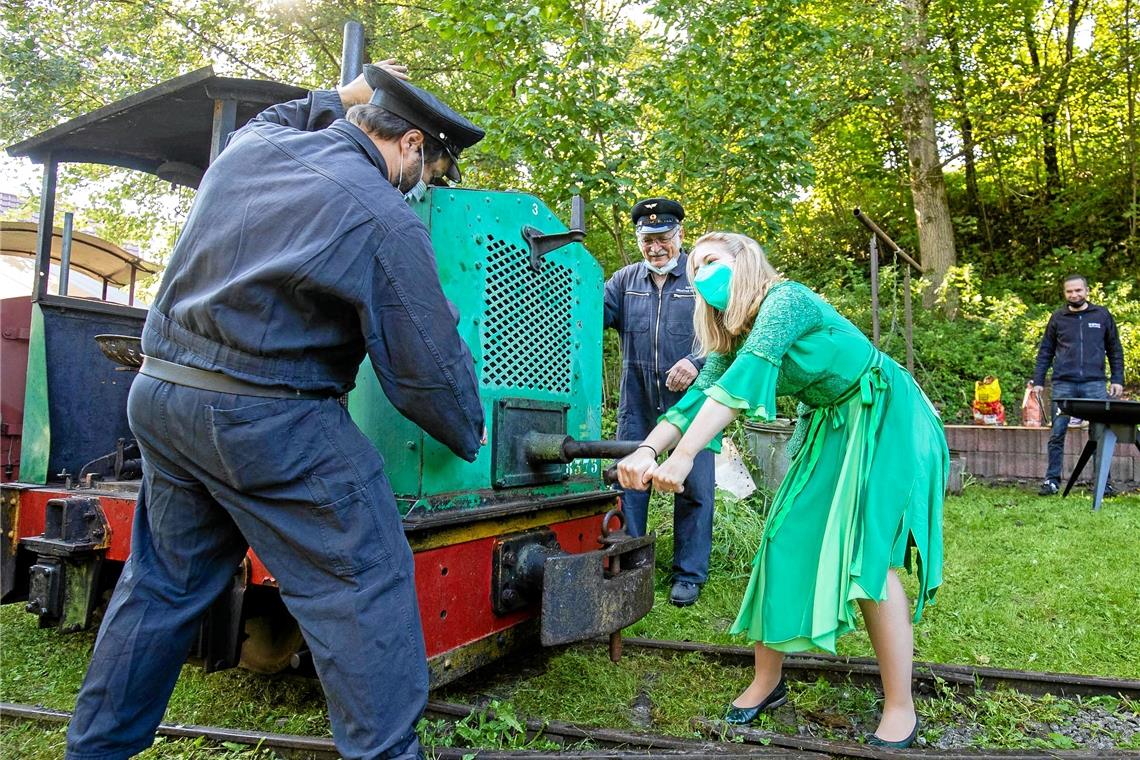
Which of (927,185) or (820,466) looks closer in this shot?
(820,466)

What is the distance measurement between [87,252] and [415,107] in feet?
18.3

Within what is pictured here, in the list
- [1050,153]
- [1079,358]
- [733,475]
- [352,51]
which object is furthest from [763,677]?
[1050,153]

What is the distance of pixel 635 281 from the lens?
14.3 feet

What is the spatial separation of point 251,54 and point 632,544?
12.0 metres

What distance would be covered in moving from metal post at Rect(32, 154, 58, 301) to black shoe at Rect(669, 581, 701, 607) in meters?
3.20

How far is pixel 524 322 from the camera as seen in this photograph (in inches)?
109

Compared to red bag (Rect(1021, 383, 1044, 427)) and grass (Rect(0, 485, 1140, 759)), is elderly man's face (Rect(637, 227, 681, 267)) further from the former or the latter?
red bag (Rect(1021, 383, 1044, 427))

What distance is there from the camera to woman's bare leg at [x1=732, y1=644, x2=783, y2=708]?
2656 millimetres

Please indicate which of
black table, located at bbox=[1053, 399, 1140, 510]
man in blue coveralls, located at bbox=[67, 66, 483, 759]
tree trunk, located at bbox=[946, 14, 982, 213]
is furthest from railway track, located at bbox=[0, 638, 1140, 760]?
tree trunk, located at bbox=[946, 14, 982, 213]

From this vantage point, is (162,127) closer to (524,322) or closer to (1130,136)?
(524,322)

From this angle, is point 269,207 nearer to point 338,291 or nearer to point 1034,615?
point 338,291

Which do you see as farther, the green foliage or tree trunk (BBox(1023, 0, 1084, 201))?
tree trunk (BBox(1023, 0, 1084, 201))

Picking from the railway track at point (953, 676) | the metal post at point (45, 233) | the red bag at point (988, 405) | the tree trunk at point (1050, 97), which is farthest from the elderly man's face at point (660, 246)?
the tree trunk at point (1050, 97)

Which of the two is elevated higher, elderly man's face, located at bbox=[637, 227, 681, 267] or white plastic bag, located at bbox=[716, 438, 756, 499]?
elderly man's face, located at bbox=[637, 227, 681, 267]
